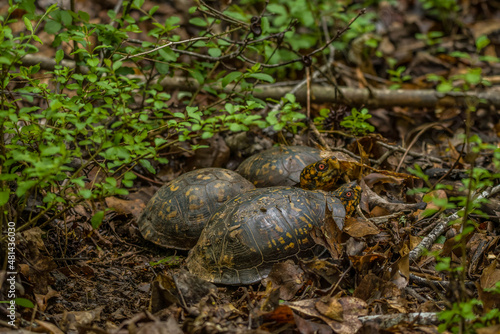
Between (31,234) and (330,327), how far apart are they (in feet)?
6.13

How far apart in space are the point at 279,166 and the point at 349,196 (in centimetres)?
80

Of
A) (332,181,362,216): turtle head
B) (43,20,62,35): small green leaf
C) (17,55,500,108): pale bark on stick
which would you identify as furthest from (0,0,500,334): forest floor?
(43,20,62,35): small green leaf

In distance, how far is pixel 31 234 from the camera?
2.54 meters

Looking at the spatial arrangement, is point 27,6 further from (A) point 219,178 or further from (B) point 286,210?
(B) point 286,210

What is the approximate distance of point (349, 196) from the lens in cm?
320

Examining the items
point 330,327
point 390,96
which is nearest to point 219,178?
point 330,327

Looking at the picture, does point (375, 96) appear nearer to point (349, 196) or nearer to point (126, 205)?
point (349, 196)

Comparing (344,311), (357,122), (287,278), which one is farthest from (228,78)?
(344,311)

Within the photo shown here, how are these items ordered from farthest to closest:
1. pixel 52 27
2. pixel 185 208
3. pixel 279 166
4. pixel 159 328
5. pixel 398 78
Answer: pixel 398 78 < pixel 279 166 < pixel 185 208 < pixel 52 27 < pixel 159 328

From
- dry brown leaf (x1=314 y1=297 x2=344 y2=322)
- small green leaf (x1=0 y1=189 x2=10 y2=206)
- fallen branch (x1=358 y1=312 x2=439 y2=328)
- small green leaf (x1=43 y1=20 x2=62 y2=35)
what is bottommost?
dry brown leaf (x1=314 y1=297 x2=344 y2=322)

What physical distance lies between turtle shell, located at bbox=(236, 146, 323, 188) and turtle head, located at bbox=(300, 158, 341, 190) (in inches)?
5.8

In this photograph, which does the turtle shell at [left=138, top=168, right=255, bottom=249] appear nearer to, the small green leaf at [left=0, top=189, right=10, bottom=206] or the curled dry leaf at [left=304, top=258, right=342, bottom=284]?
the curled dry leaf at [left=304, top=258, right=342, bottom=284]

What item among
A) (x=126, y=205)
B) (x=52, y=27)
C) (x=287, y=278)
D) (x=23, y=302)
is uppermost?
(x=52, y=27)

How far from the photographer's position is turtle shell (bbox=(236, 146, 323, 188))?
375 cm
